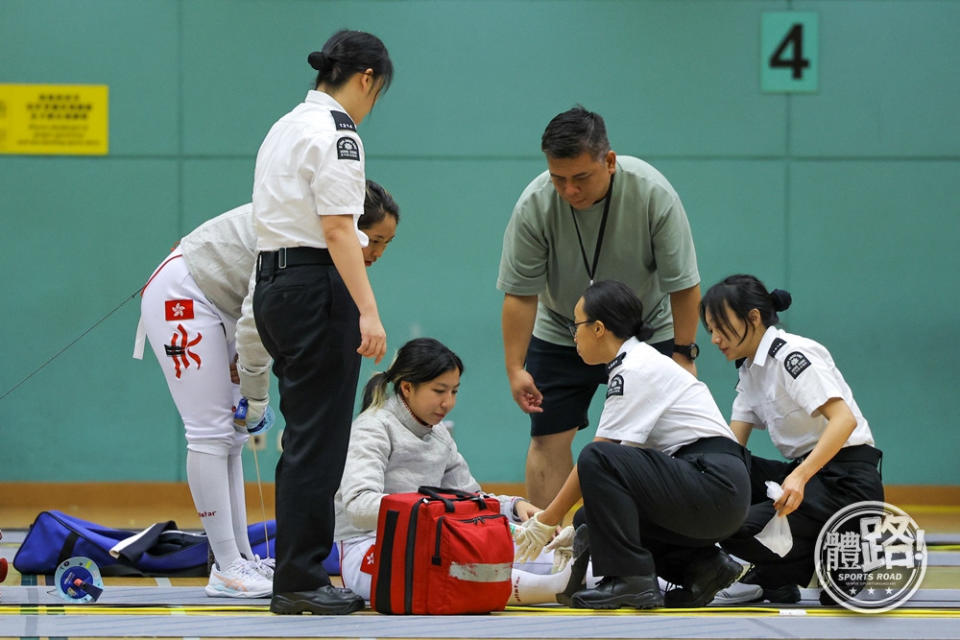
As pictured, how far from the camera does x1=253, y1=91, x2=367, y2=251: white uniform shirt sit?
274 centimetres

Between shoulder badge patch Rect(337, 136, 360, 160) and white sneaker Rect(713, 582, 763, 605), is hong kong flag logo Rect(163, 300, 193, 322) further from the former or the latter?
white sneaker Rect(713, 582, 763, 605)

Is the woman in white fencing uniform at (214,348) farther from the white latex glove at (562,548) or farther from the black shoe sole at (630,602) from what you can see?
the black shoe sole at (630,602)

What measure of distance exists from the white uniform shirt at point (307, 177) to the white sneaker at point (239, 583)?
0.98 m

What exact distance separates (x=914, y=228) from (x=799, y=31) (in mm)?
1139

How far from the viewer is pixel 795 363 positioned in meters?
3.24

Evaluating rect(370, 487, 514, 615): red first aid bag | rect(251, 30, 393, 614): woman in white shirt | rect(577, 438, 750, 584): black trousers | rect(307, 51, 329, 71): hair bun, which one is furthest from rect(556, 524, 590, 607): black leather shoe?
rect(307, 51, 329, 71): hair bun

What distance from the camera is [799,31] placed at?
5801 millimetres

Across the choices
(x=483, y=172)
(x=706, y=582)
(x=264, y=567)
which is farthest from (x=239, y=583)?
(x=483, y=172)

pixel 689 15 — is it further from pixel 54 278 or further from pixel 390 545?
pixel 390 545

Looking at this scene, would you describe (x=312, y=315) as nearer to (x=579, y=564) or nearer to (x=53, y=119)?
(x=579, y=564)

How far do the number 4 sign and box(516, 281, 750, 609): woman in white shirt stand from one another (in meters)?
3.04

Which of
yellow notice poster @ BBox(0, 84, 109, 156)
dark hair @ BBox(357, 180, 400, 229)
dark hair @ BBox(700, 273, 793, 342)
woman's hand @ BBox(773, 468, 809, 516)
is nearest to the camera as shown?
woman's hand @ BBox(773, 468, 809, 516)

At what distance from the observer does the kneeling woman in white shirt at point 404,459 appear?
10.4ft

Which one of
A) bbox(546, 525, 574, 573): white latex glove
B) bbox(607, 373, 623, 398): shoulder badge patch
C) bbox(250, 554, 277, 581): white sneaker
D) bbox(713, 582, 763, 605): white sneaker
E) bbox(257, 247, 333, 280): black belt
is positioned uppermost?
bbox(257, 247, 333, 280): black belt
